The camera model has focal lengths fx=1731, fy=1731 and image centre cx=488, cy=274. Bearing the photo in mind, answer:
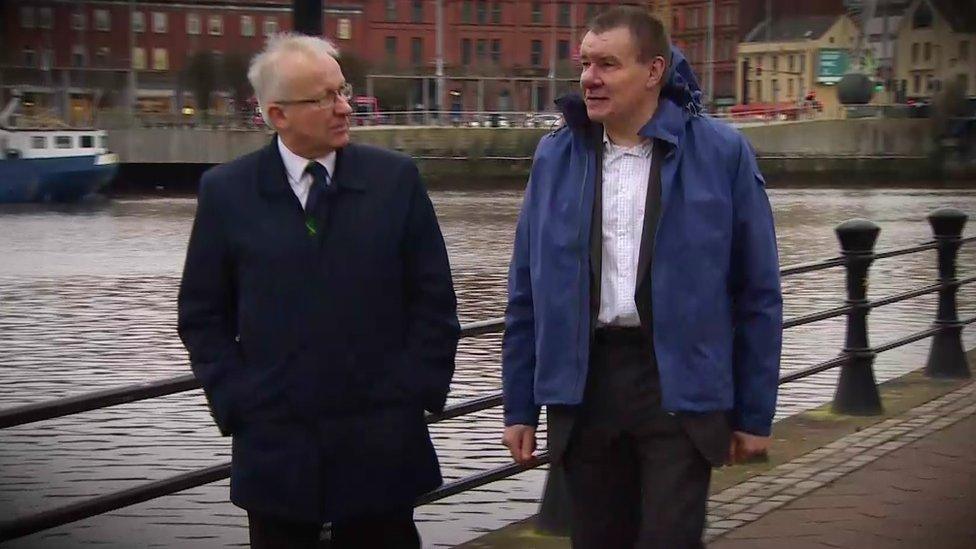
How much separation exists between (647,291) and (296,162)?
77cm

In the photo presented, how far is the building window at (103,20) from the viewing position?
8950 cm

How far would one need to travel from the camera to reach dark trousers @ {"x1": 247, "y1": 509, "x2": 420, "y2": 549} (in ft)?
11.4

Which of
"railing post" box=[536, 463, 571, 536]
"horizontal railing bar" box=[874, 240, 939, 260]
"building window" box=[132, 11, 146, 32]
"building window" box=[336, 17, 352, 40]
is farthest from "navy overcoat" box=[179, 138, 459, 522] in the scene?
"building window" box=[336, 17, 352, 40]

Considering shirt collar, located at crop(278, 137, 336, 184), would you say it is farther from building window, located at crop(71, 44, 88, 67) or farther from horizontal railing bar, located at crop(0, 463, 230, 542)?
building window, located at crop(71, 44, 88, 67)

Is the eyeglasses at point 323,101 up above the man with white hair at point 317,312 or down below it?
above

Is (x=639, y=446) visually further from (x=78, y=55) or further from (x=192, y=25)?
(x=192, y=25)

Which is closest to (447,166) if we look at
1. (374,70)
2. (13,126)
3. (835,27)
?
(13,126)

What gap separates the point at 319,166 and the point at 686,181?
29.6 inches

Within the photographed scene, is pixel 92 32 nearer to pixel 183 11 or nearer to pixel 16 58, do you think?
pixel 183 11

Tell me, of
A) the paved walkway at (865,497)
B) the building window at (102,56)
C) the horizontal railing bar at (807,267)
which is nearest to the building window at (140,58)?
the building window at (102,56)

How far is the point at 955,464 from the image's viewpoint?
268 inches

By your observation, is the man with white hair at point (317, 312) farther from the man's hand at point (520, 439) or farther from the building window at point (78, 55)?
the building window at point (78, 55)

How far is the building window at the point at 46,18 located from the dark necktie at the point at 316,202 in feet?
242

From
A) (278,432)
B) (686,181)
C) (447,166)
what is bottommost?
(447,166)
